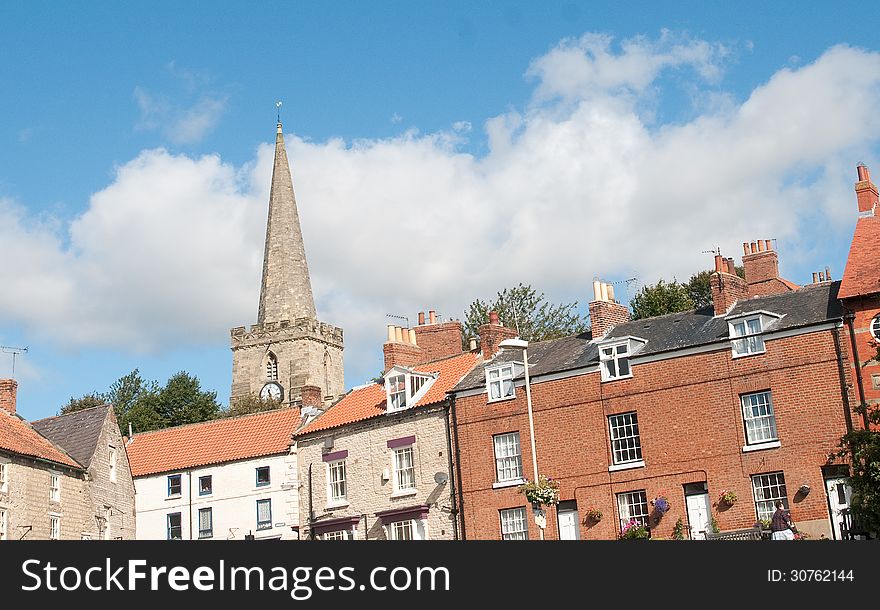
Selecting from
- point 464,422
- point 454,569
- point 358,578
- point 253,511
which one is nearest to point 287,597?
point 358,578

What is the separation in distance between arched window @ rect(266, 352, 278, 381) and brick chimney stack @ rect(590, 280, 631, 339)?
6633 centimetres

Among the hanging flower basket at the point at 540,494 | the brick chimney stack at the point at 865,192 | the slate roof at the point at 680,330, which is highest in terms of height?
the brick chimney stack at the point at 865,192

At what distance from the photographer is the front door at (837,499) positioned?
36.2m

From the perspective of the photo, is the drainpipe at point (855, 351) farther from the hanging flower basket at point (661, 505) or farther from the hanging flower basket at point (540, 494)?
the hanging flower basket at point (540, 494)

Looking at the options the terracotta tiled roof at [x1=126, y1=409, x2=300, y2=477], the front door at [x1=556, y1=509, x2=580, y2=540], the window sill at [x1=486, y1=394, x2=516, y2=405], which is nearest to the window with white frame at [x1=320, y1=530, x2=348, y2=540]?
the terracotta tiled roof at [x1=126, y1=409, x2=300, y2=477]

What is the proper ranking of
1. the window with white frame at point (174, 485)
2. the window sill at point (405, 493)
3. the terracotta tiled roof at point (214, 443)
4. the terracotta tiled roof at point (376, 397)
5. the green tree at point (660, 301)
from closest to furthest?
the window sill at point (405, 493)
the terracotta tiled roof at point (376, 397)
the terracotta tiled roof at point (214, 443)
the window with white frame at point (174, 485)
the green tree at point (660, 301)

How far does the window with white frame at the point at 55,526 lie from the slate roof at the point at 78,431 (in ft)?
10.6

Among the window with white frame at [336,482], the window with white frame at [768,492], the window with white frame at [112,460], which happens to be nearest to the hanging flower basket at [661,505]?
the window with white frame at [768,492]

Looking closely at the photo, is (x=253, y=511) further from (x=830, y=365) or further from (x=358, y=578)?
(x=358, y=578)

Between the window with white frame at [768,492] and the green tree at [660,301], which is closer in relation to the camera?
the window with white frame at [768,492]

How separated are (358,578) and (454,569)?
1.39 m

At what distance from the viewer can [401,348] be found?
52656mm

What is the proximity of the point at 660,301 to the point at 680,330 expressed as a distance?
26.9 metres

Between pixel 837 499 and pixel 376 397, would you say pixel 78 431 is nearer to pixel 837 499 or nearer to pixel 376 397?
pixel 376 397
